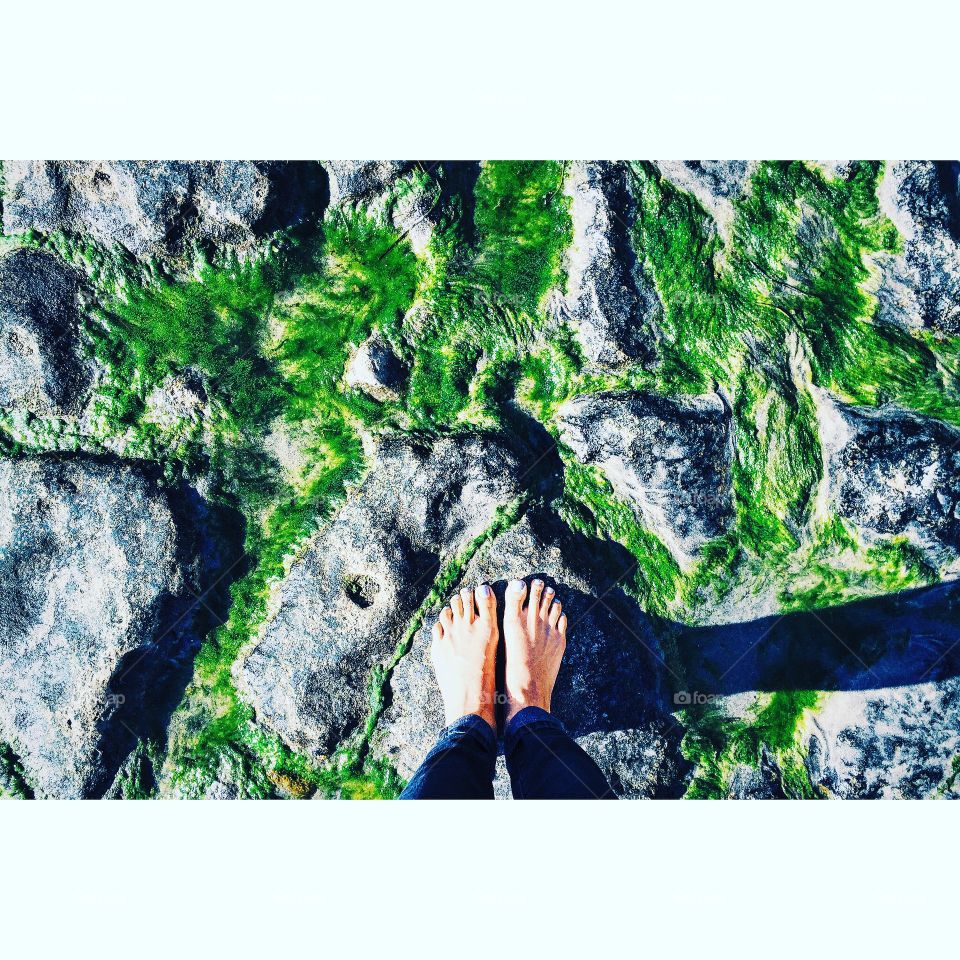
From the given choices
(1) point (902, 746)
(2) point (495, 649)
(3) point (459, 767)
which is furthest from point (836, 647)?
(3) point (459, 767)

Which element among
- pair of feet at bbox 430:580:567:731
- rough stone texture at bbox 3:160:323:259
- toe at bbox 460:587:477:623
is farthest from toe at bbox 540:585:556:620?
rough stone texture at bbox 3:160:323:259

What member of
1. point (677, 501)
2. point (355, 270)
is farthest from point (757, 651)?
point (355, 270)

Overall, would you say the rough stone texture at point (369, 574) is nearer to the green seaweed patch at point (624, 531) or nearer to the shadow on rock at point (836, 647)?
the green seaweed patch at point (624, 531)

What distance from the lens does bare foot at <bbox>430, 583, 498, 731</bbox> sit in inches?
177

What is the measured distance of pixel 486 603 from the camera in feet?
15.3

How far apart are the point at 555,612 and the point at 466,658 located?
0.67m

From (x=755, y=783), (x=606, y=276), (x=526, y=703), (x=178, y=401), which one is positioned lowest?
(x=755, y=783)

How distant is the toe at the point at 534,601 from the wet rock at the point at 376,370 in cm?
164

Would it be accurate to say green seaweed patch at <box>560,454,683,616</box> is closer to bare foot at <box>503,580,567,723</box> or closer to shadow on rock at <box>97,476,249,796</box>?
bare foot at <box>503,580,567,723</box>

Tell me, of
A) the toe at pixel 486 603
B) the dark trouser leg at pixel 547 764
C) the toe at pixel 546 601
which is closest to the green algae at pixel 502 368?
the toe at pixel 486 603

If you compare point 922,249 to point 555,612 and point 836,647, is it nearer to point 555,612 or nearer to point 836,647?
point 836,647

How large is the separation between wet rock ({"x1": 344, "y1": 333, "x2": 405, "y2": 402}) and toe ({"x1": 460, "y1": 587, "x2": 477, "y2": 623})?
145cm

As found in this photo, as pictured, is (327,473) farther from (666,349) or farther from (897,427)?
(897,427)

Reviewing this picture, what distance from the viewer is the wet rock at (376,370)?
4.74 meters
